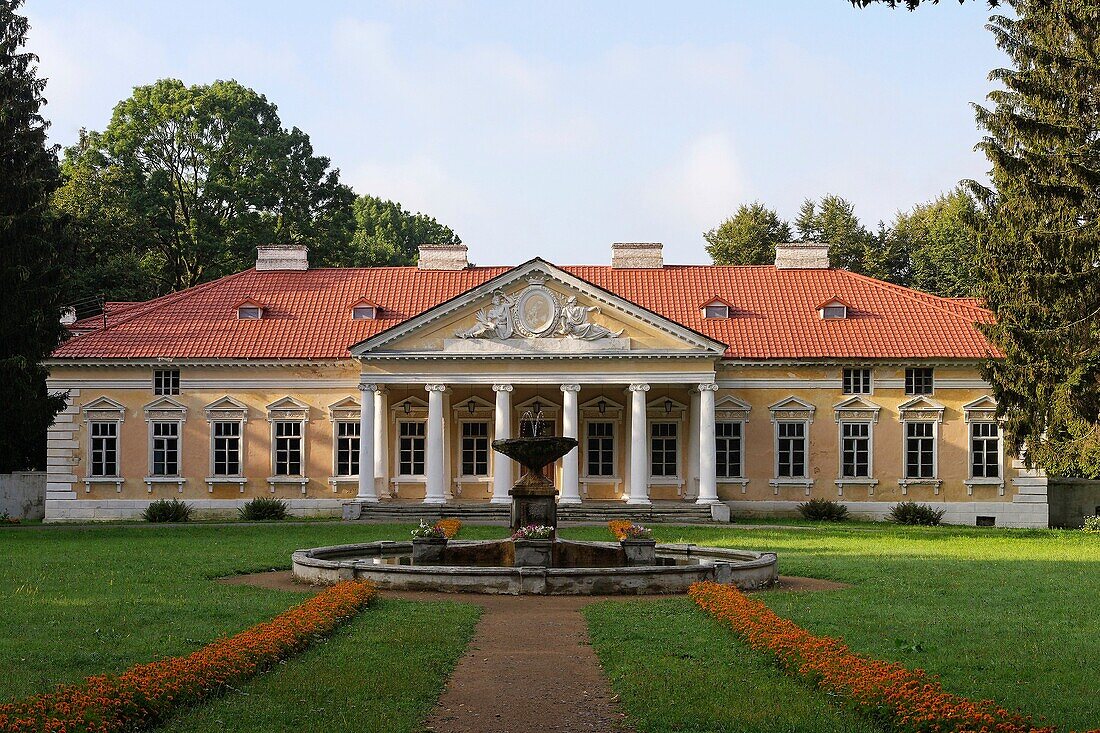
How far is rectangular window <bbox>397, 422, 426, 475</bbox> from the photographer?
139ft

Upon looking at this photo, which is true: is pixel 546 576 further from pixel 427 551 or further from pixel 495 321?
pixel 495 321

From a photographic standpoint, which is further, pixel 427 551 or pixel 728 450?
pixel 728 450

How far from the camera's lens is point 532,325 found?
39.8 metres

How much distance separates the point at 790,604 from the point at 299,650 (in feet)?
23.7

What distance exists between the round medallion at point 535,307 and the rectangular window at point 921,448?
1181 cm

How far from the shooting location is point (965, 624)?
15.5 meters

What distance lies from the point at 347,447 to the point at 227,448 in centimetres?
383

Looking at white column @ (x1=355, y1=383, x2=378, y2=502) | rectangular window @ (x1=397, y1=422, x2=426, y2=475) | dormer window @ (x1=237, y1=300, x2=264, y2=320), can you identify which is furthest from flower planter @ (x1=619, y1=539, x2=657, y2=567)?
dormer window @ (x1=237, y1=300, x2=264, y2=320)

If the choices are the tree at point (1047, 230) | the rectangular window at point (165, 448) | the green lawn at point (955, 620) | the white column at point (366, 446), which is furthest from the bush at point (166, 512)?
the tree at point (1047, 230)

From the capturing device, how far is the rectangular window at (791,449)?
41594mm

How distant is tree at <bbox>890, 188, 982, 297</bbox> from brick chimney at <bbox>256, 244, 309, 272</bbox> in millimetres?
28568

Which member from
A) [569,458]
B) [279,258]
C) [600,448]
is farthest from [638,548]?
[279,258]

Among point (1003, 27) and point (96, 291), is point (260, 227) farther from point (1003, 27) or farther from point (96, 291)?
point (1003, 27)

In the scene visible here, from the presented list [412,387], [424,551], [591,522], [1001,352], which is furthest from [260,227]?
[424,551]
